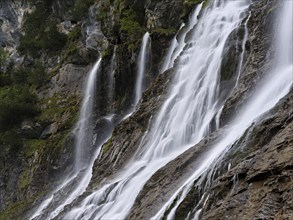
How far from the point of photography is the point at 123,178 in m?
14.3

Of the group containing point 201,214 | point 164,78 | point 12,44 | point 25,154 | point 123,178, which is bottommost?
point 201,214

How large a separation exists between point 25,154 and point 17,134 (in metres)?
1.61

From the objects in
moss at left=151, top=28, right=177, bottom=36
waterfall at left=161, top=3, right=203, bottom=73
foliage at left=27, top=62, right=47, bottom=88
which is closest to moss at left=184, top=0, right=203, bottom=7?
waterfall at left=161, top=3, right=203, bottom=73

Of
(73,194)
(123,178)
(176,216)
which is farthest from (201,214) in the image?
(73,194)

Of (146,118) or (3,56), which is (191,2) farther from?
(3,56)

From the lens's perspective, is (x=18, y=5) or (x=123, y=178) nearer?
(x=123, y=178)

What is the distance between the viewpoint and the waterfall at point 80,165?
1800cm

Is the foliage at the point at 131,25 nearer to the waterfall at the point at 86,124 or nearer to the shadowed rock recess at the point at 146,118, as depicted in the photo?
the shadowed rock recess at the point at 146,118

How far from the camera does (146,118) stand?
1762 cm

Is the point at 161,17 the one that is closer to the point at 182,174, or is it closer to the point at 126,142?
the point at 126,142

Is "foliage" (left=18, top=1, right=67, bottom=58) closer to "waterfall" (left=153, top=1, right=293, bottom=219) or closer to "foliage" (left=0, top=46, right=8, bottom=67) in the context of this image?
"foliage" (left=0, top=46, right=8, bottom=67)

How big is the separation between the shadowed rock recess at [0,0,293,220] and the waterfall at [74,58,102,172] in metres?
0.07

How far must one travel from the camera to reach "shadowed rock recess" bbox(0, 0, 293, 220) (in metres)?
9.60

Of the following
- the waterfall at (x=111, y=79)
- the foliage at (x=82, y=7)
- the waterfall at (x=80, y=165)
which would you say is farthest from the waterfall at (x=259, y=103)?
the foliage at (x=82, y=7)
